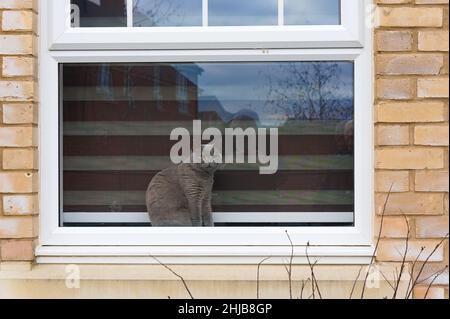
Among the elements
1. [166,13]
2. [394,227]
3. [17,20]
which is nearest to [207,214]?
[394,227]

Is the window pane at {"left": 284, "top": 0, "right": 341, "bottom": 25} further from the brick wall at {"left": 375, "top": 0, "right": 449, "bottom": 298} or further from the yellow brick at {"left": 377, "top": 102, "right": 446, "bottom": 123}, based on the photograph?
the yellow brick at {"left": 377, "top": 102, "right": 446, "bottom": 123}

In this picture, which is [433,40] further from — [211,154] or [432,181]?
[211,154]

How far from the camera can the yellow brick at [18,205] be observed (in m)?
2.88

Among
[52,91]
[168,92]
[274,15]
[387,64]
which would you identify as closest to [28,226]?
[52,91]

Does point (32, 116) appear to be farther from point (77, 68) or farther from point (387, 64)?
point (387, 64)

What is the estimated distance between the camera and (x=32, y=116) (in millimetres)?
2875

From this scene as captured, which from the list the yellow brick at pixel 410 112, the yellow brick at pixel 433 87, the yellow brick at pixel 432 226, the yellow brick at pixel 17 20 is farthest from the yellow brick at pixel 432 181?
the yellow brick at pixel 17 20

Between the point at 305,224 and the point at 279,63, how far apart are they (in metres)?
0.73

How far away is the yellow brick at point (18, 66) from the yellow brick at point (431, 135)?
1674 millimetres

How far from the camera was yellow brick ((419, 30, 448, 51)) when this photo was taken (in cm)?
281

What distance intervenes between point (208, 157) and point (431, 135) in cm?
99

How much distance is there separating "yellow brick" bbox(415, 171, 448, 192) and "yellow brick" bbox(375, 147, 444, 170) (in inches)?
1.2

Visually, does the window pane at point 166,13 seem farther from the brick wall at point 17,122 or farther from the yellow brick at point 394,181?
the yellow brick at point 394,181
